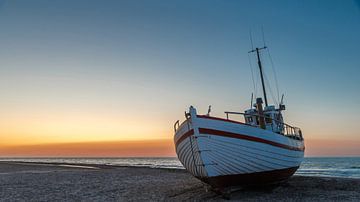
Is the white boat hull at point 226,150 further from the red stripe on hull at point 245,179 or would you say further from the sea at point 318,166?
the sea at point 318,166

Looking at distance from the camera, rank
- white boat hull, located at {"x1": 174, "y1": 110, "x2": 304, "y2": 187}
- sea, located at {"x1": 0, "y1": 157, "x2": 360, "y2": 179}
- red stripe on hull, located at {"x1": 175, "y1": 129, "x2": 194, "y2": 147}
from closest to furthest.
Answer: white boat hull, located at {"x1": 174, "y1": 110, "x2": 304, "y2": 187}, red stripe on hull, located at {"x1": 175, "y1": 129, "x2": 194, "y2": 147}, sea, located at {"x1": 0, "y1": 157, "x2": 360, "y2": 179}

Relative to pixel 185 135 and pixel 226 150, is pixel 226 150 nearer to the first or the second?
pixel 226 150

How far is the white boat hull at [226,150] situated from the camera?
14.8 meters

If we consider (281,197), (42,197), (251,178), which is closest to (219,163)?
(251,178)

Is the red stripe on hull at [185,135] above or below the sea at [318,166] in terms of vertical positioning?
above

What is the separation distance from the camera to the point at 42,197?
637 inches

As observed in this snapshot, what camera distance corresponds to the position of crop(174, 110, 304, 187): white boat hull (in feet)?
48.5

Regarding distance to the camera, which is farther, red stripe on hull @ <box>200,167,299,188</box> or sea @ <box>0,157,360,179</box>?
sea @ <box>0,157,360,179</box>

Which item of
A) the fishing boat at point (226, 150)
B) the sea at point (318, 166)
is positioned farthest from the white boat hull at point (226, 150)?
the sea at point (318, 166)

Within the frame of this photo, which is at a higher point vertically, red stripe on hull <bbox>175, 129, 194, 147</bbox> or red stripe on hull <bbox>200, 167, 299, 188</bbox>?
red stripe on hull <bbox>175, 129, 194, 147</bbox>

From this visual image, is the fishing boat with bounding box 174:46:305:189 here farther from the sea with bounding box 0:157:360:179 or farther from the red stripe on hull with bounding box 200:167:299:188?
the sea with bounding box 0:157:360:179

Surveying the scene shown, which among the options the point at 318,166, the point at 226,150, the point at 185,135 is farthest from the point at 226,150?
the point at 318,166

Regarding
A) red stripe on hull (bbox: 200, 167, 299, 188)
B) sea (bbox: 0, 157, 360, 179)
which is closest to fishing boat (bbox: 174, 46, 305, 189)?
red stripe on hull (bbox: 200, 167, 299, 188)

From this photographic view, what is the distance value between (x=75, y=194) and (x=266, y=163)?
9869mm
